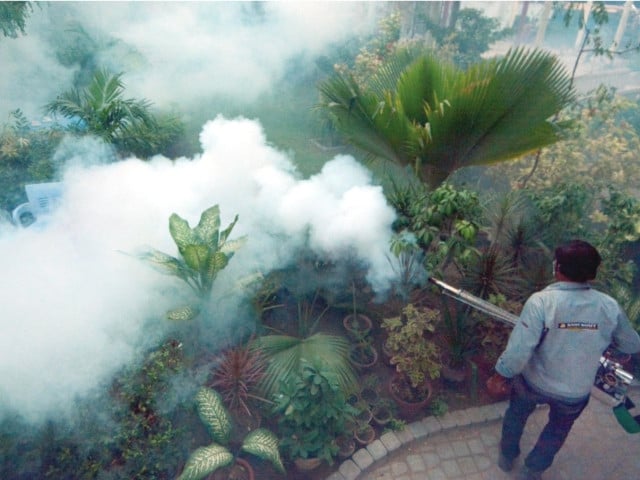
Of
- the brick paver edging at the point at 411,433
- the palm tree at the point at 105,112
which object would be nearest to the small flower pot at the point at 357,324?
the brick paver edging at the point at 411,433

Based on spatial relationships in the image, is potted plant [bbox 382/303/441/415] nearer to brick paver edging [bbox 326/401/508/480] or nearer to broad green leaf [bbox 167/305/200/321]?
brick paver edging [bbox 326/401/508/480]

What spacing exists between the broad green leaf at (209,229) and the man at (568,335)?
8.01ft

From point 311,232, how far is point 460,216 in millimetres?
1371

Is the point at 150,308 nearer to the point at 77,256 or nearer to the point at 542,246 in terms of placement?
the point at 77,256

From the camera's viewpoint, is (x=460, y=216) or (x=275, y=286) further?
(x=275, y=286)

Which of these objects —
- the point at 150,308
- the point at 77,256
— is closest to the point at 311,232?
the point at 150,308

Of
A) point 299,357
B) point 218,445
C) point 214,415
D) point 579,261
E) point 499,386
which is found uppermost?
point 579,261

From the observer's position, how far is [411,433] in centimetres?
344

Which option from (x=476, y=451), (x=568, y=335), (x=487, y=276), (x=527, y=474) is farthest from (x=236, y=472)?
(x=487, y=276)

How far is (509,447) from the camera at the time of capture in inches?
123

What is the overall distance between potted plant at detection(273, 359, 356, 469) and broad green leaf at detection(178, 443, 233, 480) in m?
0.41

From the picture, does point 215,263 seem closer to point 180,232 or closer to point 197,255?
point 197,255

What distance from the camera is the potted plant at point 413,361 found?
137 inches

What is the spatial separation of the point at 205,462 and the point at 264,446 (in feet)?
1.29
